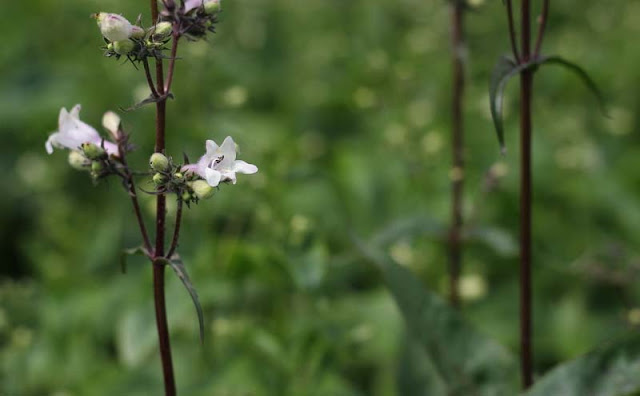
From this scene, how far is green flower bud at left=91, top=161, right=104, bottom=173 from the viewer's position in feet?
5.48

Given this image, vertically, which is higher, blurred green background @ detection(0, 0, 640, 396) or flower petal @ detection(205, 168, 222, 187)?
blurred green background @ detection(0, 0, 640, 396)

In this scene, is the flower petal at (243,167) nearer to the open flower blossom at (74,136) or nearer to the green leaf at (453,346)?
the open flower blossom at (74,136)

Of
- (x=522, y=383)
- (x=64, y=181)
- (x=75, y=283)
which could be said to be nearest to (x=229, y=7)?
(x=64, y=181)

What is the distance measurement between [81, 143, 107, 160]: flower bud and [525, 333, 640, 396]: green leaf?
1.30 meters

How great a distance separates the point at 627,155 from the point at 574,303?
963mm

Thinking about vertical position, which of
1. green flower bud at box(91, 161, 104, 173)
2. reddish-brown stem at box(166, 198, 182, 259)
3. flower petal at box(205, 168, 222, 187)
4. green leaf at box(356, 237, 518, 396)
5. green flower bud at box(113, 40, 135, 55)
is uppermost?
green flower bud at box(113, 40, 135, 55)

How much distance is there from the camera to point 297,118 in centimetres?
456

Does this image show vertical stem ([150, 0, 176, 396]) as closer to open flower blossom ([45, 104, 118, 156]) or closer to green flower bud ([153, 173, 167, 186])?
green flower bud ([153, 173, 167, 186])

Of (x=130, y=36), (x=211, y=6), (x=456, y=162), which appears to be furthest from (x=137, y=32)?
(x=456, y=162)

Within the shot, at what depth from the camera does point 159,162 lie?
163 centimetres

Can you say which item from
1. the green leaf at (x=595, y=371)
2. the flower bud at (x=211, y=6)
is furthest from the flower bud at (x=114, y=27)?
the green leaf at (x=595, y=371)

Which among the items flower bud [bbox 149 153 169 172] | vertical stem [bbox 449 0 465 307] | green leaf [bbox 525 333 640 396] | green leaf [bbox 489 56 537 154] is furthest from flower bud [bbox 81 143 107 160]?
vertical stem [bbox 449 0 465 307]

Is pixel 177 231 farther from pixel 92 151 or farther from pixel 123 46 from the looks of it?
pixel 123 46

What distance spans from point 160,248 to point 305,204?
6.66ft
